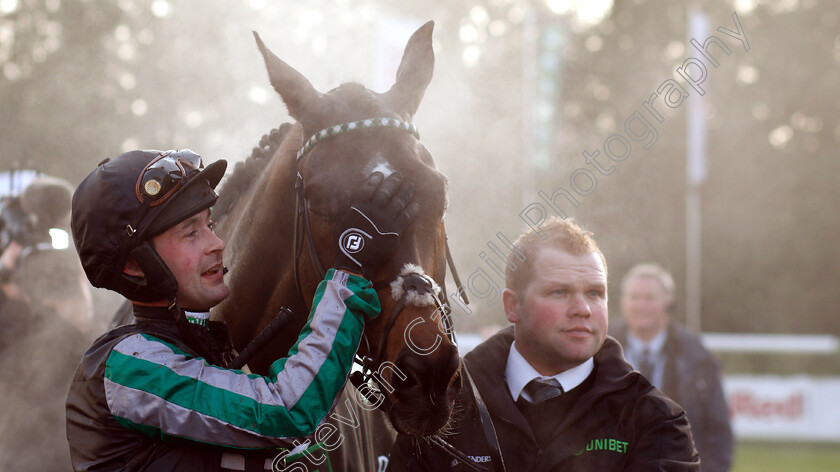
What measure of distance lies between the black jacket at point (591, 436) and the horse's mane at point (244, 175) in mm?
1200

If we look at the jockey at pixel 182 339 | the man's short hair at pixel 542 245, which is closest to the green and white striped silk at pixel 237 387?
the jockey at pixel 182 339

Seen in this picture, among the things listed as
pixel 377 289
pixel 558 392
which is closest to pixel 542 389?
pixel 558 392

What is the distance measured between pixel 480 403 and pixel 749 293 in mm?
23934

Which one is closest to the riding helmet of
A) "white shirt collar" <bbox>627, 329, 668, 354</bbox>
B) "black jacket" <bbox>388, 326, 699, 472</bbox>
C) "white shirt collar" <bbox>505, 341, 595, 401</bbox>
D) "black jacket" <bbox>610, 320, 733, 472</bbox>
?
"black jacket" <bbox>388, 326, 699, 472</bbox>

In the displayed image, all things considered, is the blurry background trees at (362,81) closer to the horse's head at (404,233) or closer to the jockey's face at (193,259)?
the horse's head at (404,233)

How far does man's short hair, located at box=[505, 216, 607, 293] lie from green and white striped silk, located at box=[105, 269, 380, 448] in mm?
976

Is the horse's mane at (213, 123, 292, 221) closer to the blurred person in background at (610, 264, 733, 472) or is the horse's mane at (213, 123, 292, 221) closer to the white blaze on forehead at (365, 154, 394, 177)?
the white blaze on forehead at (365, 154, 394, 177)

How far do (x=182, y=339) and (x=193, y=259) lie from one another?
234 millimetres

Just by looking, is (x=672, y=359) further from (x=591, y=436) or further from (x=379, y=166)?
(x=379, y=166)

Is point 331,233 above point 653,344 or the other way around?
the other way around

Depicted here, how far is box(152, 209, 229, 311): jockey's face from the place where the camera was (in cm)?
229

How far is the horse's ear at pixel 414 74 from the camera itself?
2.76m

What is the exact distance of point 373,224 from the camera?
87.0 inches

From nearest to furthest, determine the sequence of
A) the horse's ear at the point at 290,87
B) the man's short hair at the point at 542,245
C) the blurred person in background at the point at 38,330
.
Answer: the horse's ear at the point at 290,87, the man's short hair at the point at 542,245, the blurred person in background at the point at 38,330
